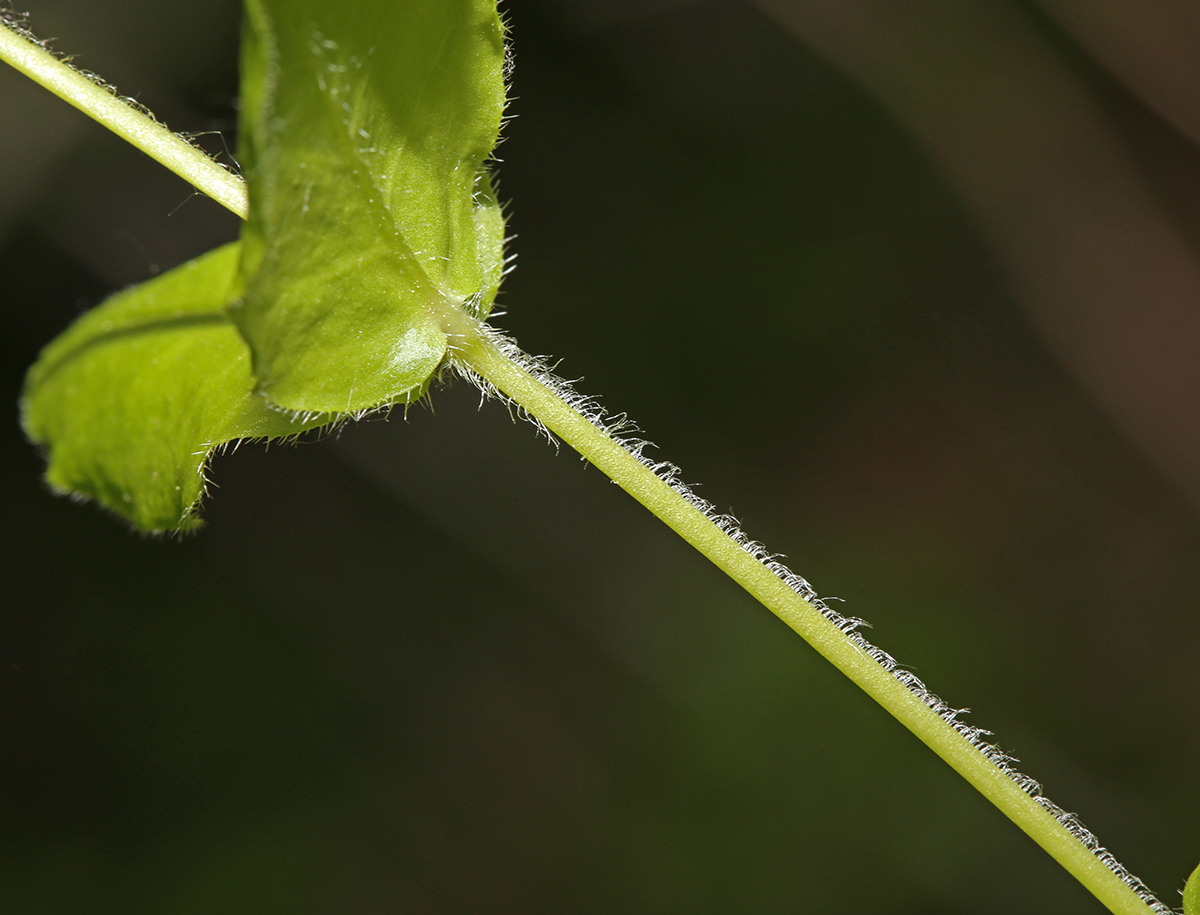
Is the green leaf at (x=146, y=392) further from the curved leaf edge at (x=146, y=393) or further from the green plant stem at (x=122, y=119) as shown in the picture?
Result: the green plant stem at (x=122, y=119)

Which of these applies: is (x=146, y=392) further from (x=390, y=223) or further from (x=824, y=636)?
(x=824, y=636)

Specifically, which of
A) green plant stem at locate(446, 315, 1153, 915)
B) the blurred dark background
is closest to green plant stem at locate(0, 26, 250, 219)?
green plant stem at locate(446, 315, 1153, 915)

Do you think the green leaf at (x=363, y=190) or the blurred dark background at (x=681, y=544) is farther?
the blurred dark background at (x=681, y=544)

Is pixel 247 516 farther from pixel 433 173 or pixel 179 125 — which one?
pixel 433 173

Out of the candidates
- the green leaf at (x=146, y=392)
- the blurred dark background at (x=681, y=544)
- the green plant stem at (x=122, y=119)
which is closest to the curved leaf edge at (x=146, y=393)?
the green leaf at (x=146, y=392)

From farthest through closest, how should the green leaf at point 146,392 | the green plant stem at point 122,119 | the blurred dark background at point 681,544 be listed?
1. the blurred dark background at point 681,544
2. the green plant stem at point 122,119
3. the green leaf at point 146,392

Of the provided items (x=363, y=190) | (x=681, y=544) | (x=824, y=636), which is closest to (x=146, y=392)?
(x=363, y=190)
